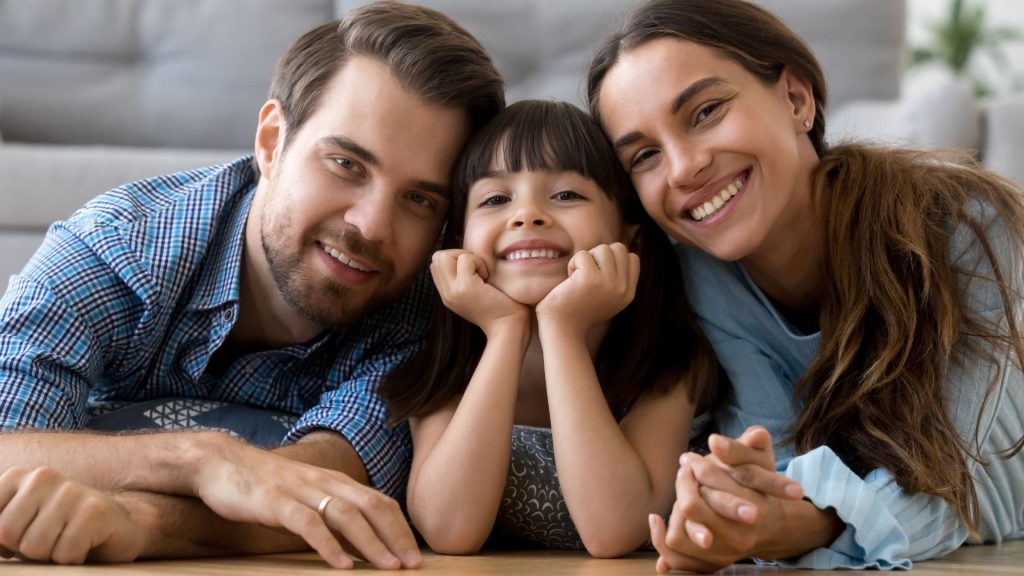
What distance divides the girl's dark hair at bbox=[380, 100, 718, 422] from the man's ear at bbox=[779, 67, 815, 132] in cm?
25

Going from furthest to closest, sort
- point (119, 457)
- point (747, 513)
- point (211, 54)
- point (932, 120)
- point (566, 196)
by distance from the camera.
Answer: point (211, 54) < point (932, 120) < point (566, 196) < point (119, 457) < point (747, 513)

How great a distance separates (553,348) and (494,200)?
0.25 meters

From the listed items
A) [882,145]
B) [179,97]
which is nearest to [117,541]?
[882,145]

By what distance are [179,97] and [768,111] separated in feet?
6.95

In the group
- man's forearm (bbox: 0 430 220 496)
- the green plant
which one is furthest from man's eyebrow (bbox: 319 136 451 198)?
the green plant

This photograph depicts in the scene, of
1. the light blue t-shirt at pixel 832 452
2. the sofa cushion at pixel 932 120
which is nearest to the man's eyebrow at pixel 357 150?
the light blue t-shirt at pixel 832 452

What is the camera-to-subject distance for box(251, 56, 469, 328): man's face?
1633mm

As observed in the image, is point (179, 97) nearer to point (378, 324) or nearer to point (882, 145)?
point (378, 324)

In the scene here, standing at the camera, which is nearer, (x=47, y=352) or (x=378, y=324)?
(x=47, y=352)

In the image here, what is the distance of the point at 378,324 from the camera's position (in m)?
1.77

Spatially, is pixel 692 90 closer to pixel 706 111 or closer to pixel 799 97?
pixel 706 111

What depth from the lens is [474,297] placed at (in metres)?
1.52

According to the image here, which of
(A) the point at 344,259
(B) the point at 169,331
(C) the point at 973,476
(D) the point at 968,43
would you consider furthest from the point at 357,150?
(D) the point at 968,43

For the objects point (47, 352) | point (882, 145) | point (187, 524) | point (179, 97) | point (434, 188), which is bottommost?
point (187, 524)
